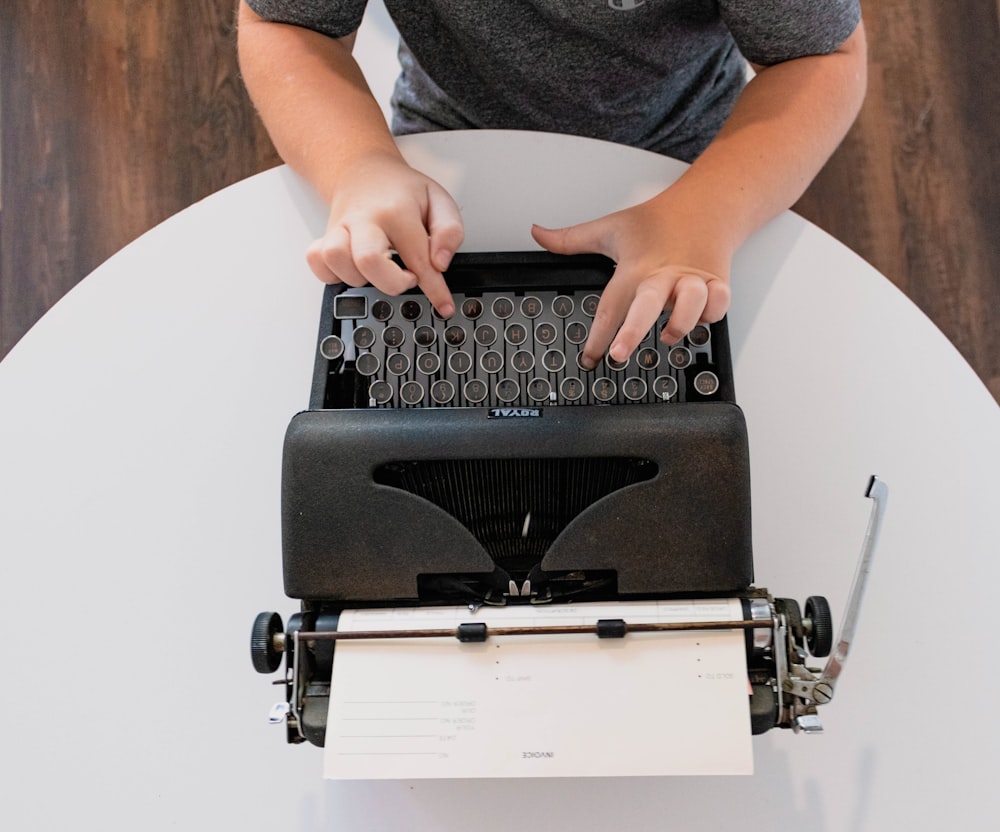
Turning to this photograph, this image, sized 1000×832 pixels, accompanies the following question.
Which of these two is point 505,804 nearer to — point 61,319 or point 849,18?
point 61,319

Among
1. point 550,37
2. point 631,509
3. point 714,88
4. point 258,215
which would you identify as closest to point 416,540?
point 631,509

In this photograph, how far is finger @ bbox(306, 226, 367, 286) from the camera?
84 centimetres

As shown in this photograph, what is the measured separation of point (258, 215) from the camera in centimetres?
109

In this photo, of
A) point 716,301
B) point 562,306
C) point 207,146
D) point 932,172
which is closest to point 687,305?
point 716,301

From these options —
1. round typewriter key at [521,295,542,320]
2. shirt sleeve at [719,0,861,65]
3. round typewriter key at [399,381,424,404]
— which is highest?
shirt sleeve at [719,0,861,65]

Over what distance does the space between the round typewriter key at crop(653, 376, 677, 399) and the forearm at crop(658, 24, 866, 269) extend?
0.51 ft

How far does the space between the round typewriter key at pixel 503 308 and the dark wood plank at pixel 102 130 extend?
49.4 inches

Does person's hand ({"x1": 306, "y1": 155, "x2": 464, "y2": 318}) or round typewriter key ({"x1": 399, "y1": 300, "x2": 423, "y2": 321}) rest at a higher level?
person's hand ({"x1": 306, "y1": 155, "x2": 464, "y2": 318})

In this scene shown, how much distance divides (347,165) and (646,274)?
34 cm

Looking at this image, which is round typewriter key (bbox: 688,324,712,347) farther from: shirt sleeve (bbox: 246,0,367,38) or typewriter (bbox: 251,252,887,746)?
shirt sleeve (bbox: 246,0,367,38)

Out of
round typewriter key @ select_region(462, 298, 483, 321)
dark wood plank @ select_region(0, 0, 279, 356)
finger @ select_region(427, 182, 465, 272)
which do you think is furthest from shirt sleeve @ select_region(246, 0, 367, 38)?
dark wood plank @ select_region(0, 0, 279, 356)

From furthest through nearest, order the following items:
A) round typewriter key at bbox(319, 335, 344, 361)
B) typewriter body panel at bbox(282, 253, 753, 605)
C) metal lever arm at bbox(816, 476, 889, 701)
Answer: round typewriter key at bbox(319, 335, 344, 361) < typewriter body panel at bbox(282, 253, 753, 605) < metal lever arm at bbox(816, 476, 889, 701)

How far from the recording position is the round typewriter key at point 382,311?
0.92 m

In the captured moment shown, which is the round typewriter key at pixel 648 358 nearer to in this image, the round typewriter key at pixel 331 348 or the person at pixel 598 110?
the person at pixel 598 110
